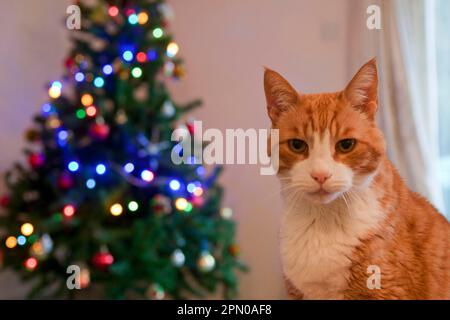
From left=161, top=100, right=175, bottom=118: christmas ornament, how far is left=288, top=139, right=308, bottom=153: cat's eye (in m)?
0.44

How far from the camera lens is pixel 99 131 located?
1.24 m

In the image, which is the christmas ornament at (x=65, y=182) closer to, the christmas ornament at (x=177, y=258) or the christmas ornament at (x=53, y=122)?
the christmas ornament at (x=53, y=122)

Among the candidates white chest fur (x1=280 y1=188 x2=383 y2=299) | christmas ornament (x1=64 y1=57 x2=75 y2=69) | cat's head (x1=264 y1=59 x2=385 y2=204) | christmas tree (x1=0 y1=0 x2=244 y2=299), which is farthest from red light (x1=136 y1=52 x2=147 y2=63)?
white chest fur (x1=280 y1=188 x2=383 y2=299)

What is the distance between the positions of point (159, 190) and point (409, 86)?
2.66 ft

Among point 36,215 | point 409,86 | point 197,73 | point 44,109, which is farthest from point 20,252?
point 409,86

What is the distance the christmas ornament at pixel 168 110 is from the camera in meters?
1.31

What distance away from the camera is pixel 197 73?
1.63 m

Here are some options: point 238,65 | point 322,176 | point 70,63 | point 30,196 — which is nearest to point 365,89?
point 322,176

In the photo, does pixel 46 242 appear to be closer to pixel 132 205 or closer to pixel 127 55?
pixel 132 205

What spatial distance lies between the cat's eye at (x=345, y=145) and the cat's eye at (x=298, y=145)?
3.0 inches
